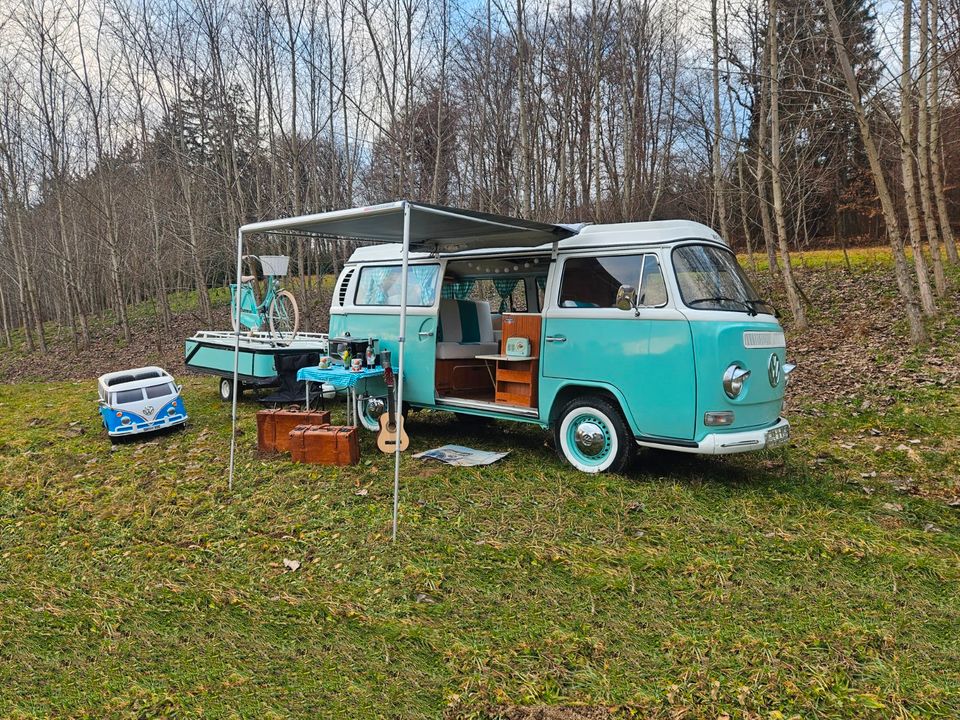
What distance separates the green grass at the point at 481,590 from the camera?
315cm

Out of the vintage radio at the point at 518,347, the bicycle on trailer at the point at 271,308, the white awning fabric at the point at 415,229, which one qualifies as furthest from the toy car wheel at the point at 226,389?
the vintage radio at the point at 518,347

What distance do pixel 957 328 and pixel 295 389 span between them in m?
10.7

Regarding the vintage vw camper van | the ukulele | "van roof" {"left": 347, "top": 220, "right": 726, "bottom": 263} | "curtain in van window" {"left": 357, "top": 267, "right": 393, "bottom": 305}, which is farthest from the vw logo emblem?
"curtain in van window" {"left": 357, "top": 267, "right": 393, "bottom": 305}

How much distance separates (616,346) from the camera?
19.8 ft

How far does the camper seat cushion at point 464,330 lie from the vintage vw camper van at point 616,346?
0.03m

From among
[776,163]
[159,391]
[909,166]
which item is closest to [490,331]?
[159,391]

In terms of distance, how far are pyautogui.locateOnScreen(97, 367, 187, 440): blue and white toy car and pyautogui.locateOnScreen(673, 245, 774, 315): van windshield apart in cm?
644

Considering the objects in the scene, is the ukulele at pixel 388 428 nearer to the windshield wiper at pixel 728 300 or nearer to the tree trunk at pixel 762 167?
the windshield wiper at pixel 728 300

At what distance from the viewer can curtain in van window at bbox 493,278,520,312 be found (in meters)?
7.80

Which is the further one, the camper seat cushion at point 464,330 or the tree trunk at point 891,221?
the tree trunk at point 891,221

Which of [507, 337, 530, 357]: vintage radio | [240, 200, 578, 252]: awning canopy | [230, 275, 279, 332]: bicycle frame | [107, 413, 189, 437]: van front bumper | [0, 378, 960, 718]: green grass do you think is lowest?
[0, 378, 960, 718]: green grass

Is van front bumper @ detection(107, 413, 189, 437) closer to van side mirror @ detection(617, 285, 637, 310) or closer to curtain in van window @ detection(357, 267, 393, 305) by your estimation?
curtain in van window @ detection(357, 267, 393, 305)

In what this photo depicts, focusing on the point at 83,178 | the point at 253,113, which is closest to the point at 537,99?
the point at 253,113

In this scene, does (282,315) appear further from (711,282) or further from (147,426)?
(711,282)
